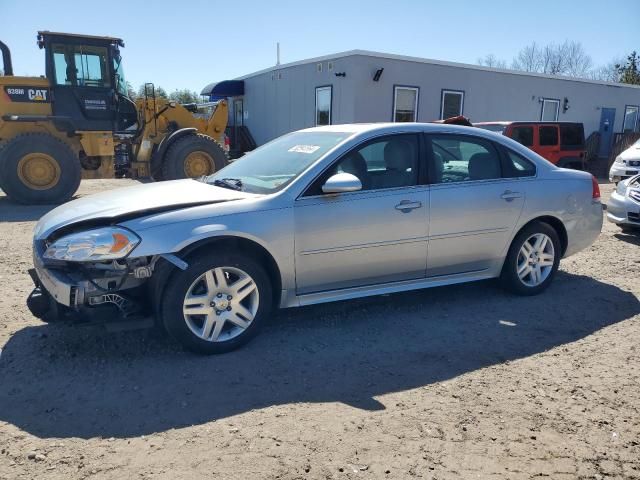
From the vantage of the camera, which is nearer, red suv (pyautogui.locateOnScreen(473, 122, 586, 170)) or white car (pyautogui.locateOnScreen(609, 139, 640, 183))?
white car (pyautogui.locateOnScreen(609, 139, 640, 183))

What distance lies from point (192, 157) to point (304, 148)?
7890 mm

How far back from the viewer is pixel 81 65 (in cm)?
1050

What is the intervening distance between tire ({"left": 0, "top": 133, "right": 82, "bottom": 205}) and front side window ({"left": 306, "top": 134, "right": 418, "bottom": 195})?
809 centimetres

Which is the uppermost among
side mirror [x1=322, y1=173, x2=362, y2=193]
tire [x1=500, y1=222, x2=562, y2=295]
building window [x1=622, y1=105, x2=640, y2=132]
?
building window [x1=622, y1=105, x2=640, y2=132]

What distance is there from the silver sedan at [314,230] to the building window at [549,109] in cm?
1705

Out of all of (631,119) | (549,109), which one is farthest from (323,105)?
(631,119)

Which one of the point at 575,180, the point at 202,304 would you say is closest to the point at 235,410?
the point at 202,304

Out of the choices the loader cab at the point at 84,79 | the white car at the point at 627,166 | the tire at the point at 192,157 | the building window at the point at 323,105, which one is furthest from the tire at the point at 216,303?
the building window at the point at 323,105

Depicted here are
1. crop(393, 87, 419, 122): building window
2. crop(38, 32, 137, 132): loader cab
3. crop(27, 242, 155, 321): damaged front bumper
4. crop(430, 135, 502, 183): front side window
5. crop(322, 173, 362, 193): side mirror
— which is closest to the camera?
crop(27, 242, 155, 321): damaged front bumper

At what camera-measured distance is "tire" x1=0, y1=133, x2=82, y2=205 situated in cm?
993

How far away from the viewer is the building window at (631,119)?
2390 centimetres

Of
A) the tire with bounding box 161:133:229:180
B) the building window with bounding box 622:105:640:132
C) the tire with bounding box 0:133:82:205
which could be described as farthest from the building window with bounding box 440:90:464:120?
the tire with bounding box 0:133:82:205

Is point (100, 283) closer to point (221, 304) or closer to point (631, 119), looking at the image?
point (221, 304)

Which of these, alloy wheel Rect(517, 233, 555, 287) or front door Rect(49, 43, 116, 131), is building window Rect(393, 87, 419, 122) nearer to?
front door Rect(49, 43, 116, 131)
